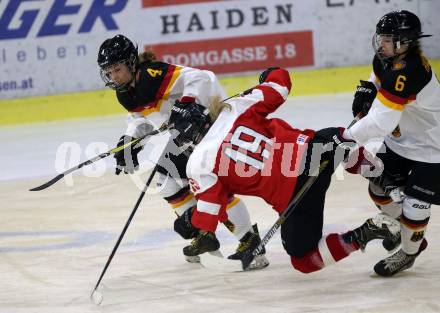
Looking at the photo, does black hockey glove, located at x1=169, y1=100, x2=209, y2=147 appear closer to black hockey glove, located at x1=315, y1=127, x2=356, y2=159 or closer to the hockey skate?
black hockey glove, located at x1=315, y1=127, x2=356, y2=159

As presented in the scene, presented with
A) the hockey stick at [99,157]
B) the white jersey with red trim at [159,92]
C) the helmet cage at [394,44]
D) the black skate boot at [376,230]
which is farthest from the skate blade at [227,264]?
the helmet cage at [394,44]

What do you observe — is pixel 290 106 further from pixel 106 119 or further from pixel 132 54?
pixel 132 54

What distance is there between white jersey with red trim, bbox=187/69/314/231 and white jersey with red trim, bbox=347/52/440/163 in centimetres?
32

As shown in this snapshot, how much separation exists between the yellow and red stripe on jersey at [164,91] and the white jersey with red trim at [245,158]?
629mm

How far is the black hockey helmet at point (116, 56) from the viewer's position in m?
4.36

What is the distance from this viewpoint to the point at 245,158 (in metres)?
3.85

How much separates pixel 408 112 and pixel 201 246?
118cm

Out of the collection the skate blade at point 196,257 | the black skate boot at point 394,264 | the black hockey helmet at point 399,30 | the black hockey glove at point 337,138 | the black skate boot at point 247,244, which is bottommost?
the skate blade at point 196,257

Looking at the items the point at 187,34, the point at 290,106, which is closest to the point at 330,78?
the point at 290,106

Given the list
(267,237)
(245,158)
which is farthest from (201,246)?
(245,158)

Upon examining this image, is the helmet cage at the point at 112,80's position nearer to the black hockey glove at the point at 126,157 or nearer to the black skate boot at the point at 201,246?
the black hockey glove at the point at 126,157

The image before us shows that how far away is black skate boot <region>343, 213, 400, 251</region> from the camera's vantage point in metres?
3.98

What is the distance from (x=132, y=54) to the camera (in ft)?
14.6

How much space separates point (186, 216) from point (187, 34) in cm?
454
